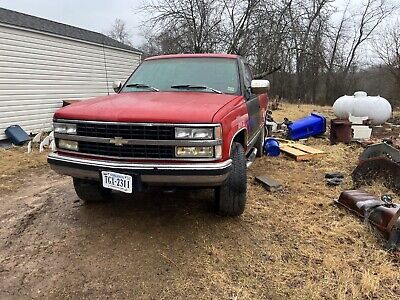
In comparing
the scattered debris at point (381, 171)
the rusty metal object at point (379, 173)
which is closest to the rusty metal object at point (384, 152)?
the scattered debris at point (381, 171)

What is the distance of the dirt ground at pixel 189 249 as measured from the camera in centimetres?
261

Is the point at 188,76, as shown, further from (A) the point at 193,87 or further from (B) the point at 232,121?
(B) the point at 232,121

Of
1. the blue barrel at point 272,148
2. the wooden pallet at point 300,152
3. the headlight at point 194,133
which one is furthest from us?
the blue barrel at point 272,148

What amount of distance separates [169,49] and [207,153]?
1567cm

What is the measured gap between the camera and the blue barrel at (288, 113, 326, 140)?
8562 millimetres

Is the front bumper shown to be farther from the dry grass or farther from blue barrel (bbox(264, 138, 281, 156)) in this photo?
blue barrel (bbox(264, 138, 281, 156))

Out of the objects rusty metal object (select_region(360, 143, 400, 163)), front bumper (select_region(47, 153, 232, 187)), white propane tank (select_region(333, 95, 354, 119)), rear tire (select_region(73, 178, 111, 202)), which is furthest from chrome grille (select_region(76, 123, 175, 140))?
white propane tank (select_region(333, 95, 354, 119))

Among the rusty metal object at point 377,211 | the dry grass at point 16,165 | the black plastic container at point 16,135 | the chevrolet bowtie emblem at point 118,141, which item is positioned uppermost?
the chevrolet bowtie emblem at point 118,141

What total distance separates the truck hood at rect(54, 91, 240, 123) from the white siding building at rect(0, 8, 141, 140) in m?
6.78

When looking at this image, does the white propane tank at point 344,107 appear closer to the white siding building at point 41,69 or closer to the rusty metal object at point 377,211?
the rusty metal object at point 377,211

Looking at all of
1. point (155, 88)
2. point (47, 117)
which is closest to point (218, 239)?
point (155, 88)

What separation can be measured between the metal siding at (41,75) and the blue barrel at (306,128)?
23.6 ft

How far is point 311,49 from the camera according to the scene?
23.3 metres

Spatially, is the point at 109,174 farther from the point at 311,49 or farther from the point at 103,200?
the point at 311,49
